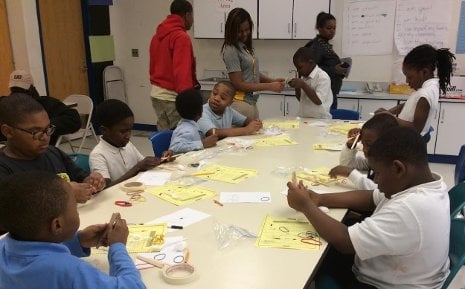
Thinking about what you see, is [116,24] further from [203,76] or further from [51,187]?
[51,187]

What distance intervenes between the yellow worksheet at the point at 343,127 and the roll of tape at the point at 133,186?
1708 millimetres

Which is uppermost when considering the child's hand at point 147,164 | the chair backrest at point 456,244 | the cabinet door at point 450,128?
the child's hand at point 147,164

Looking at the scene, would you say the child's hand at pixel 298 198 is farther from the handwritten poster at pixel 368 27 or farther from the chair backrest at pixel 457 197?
the handwritten poster at pixel 368 27

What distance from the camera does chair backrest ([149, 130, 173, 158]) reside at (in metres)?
2.72

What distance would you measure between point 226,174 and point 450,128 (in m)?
3.54

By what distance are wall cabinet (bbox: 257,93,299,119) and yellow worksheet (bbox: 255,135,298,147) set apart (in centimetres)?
229

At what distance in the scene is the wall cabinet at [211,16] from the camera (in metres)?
5.49

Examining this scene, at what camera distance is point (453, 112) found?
456 cm

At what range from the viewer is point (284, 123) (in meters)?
3.40

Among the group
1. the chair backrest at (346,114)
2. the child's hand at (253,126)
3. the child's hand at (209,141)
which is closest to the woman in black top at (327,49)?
the chair backrest at (346,114)

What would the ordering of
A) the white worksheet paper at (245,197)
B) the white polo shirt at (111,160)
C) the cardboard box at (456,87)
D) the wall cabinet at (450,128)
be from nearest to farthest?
the white worksheet paper at (245,197), the white polo shirt at (111,160), the wall cabinet at (450,128), the cardboard box at (456,87)

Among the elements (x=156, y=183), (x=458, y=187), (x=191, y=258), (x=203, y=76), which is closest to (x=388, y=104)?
(x=203, y=76)

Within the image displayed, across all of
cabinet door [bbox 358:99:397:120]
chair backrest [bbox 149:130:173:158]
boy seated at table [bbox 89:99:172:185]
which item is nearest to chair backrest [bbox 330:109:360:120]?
cabinet door [bbox 358:99:397:120]

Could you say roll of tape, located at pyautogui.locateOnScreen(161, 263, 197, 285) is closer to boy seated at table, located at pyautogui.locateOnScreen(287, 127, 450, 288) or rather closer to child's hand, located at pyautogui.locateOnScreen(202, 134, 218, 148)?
boy seated at table, located at pyautogui.locateOnScreen(287, 127, 450, 288)
